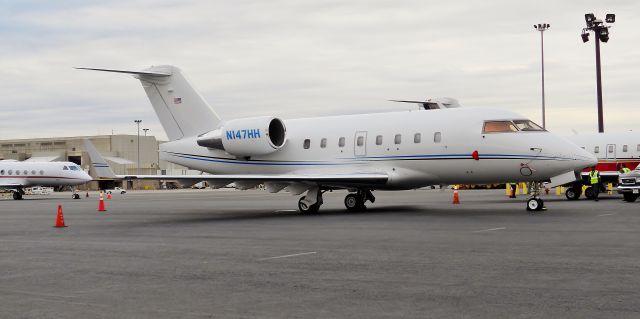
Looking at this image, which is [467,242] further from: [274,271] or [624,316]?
[624,316]

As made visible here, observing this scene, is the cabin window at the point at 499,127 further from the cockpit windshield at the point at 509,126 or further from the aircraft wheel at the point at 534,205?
the aircraft wheel at the point at 534,205

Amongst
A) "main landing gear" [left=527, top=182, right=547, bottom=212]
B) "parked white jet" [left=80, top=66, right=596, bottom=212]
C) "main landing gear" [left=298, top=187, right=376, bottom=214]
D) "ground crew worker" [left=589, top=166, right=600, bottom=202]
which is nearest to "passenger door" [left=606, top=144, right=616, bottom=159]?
"ground crew worker" [left=589, top=166, right=600, bottom=202]

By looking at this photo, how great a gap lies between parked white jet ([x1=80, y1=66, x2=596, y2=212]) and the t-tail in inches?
1.4

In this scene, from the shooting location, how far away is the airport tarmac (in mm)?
7762

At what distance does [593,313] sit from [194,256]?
23.9 ft

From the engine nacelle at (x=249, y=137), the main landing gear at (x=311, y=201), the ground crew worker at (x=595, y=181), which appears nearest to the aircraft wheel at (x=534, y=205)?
the main landing gear at (x=311, y=201)

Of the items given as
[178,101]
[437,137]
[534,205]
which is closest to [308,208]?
[437,137]

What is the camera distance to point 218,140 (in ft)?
89.0

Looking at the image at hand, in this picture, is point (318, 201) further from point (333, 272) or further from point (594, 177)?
point (333, 272)

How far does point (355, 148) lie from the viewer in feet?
82.9

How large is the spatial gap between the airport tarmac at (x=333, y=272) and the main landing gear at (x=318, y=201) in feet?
19.8

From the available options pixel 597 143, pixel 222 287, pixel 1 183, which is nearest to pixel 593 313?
pixel 222 287

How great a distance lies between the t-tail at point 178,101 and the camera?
28219 mm

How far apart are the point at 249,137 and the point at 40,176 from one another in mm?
36025
